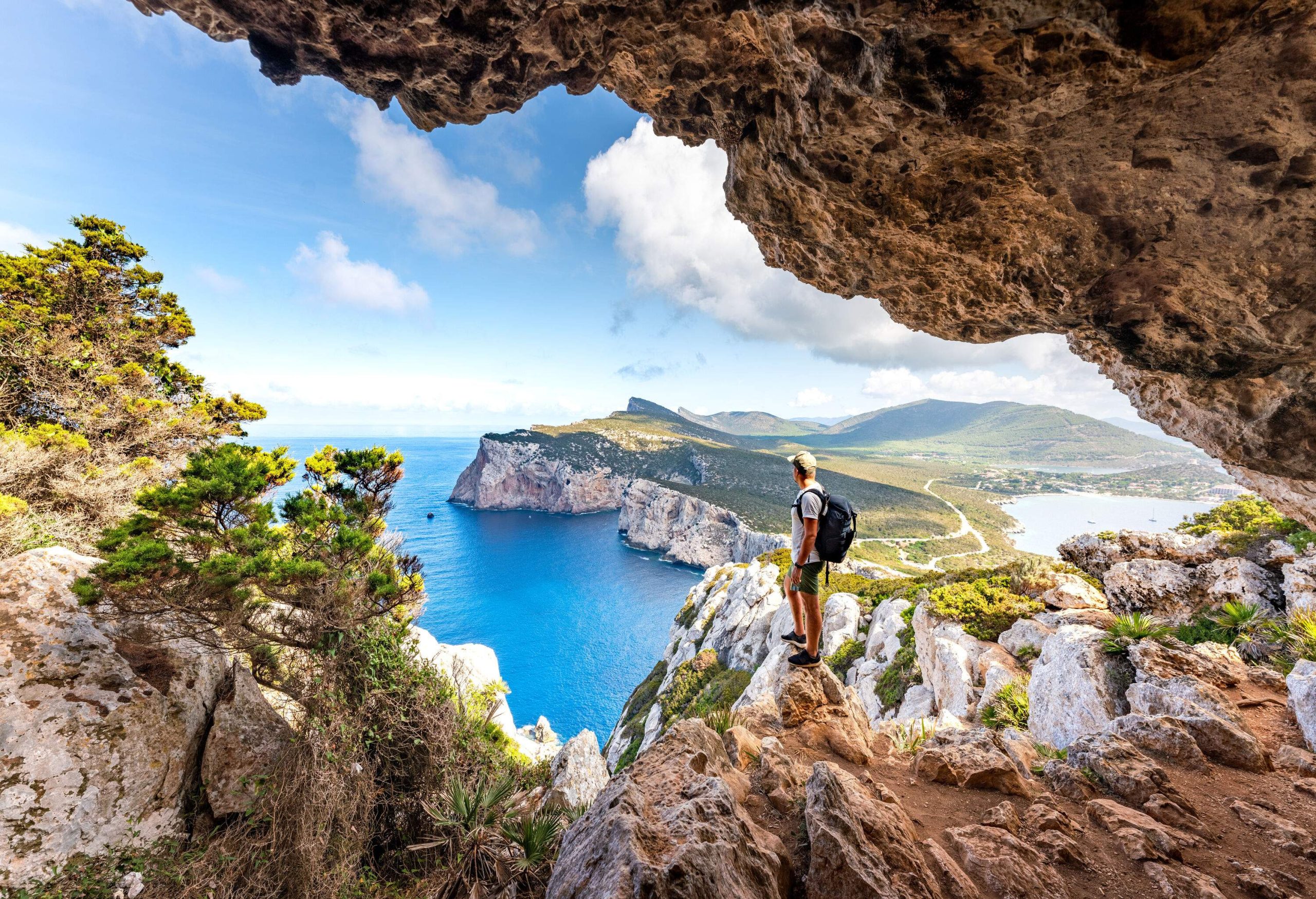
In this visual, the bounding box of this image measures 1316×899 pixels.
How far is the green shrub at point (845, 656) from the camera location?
17766mm

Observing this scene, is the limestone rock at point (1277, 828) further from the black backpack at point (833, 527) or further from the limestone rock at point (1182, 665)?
the black backpack at point (833, 527)

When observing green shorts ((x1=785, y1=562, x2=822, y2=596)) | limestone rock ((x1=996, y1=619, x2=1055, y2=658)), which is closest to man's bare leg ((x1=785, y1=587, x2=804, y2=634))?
green shorts ((x1=785, y1=562, x2=822, y2=596))

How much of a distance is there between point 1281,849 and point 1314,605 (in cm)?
609

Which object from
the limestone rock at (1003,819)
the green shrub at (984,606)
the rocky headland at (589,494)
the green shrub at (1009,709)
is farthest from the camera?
the rocky headland at (589,494)

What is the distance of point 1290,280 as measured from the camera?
3881 mm

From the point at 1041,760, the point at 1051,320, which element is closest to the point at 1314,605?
the point at 1041,760

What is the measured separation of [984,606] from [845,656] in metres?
7.43

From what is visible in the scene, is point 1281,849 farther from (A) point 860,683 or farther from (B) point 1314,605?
(A) point 860,683

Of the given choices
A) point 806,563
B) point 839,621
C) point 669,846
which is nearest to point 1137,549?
point 806,563

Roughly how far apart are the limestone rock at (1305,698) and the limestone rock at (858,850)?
214 inches

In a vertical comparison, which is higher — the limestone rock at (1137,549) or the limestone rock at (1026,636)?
the limestone rock at (1137,549)

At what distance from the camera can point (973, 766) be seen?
463 centimetres

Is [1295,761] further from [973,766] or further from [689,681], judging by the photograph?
[689,681]

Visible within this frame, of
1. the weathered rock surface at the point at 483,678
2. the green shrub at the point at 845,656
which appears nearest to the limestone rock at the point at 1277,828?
the green shrub at the point at 845,656
